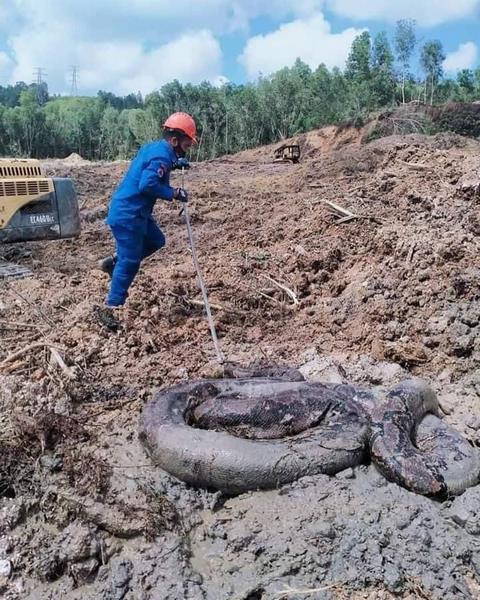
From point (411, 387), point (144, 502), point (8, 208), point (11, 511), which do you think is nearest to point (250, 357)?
point (411, 387)

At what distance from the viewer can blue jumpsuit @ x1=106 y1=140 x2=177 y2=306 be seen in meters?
5.86

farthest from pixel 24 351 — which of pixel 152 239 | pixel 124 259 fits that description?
pixel 152 239

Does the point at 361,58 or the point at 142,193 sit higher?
the point at 361,58

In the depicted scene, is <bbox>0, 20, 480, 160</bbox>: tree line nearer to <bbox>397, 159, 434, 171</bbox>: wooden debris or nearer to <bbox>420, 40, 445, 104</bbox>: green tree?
<bbox>420, 40, 445, 104</bbox>: green tree

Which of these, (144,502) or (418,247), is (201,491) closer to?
(144,502)

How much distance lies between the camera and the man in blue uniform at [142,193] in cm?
588

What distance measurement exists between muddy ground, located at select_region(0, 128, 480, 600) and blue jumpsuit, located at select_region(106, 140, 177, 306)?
367 mm

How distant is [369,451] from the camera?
394 centimetres

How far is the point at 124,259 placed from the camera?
20.4ft

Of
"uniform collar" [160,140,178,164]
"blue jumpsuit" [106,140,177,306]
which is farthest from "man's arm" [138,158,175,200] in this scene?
"uniform collar" [160,140,178,164]

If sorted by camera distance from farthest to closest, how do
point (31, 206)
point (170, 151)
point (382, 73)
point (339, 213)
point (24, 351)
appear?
point (382, 73) → point (339, 213) → point (31, 206) → point (170, 151) → point (24, 351)

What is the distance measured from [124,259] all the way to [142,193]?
0.73 metres

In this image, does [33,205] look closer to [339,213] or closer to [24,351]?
[24,351]

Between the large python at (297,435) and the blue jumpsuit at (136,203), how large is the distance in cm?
202
